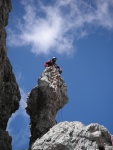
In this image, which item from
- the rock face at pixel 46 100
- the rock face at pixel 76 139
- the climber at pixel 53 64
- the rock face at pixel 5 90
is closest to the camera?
the rock face at pixel 76 139

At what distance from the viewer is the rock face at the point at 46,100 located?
29828 millimetres

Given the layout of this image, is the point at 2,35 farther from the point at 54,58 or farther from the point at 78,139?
the point at 78,139

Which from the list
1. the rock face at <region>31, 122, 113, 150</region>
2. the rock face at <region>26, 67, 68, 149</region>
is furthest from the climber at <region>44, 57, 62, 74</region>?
the rock face at <region>31, 122, 113, 150</region>

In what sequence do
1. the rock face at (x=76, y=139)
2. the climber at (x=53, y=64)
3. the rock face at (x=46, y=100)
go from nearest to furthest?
the rock face at (x=76, y=139), the rock face at (x=46, y=100), the climber at (x=53, y=64)

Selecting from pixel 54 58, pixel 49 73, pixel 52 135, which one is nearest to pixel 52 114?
pixel 49 73

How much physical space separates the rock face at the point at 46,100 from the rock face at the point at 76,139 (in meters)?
12.6

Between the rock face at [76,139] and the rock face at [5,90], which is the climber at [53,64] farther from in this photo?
the rock face at [76,139]

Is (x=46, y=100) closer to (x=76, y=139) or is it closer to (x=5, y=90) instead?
(x=5, y=90)

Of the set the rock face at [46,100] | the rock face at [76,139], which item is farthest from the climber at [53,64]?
the rock face at [76,139]

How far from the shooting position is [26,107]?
105 feet

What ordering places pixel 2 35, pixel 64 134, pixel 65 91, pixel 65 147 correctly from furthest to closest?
pixel 65 91, pixel 2 35, pixel 64 134, pixel 65 147

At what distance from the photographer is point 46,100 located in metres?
31.0

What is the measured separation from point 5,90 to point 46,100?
199 inches

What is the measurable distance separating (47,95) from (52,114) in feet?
7.78
